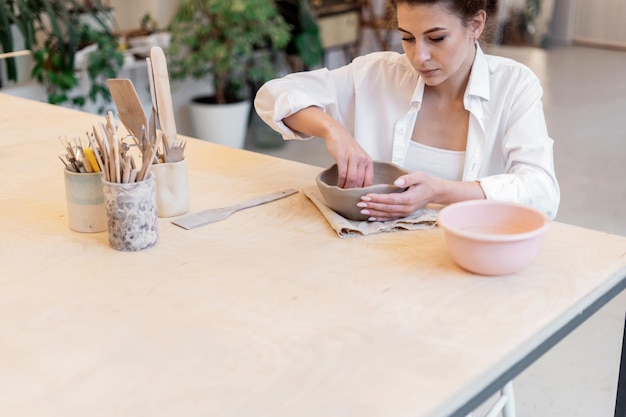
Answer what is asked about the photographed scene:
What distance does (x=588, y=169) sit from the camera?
4.57 metres

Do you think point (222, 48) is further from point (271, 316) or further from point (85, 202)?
point (271, 316)

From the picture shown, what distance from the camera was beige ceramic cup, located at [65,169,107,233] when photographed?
5.13 feet

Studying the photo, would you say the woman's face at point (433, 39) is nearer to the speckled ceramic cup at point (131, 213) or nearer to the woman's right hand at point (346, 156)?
the woman's right hand at point (346, 156)

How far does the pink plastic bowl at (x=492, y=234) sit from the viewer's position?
1.32 metres

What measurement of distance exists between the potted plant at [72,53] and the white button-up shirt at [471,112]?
84.3 inches

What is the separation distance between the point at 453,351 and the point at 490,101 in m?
0.87

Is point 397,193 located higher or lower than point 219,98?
higher

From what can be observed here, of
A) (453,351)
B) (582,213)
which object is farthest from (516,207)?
(582,213)

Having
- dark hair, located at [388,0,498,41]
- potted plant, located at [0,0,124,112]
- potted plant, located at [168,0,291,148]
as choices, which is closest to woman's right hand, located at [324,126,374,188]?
dark hair, located at [388,0,498,41]

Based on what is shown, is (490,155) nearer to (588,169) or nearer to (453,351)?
(453,351)

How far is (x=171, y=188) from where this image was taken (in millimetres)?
1641

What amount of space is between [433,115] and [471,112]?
0.36 ft

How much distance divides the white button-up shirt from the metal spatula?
247mm

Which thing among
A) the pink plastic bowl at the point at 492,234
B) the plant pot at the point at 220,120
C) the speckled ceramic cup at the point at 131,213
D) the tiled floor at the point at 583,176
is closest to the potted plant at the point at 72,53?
the plant pot at the point at 220,120
